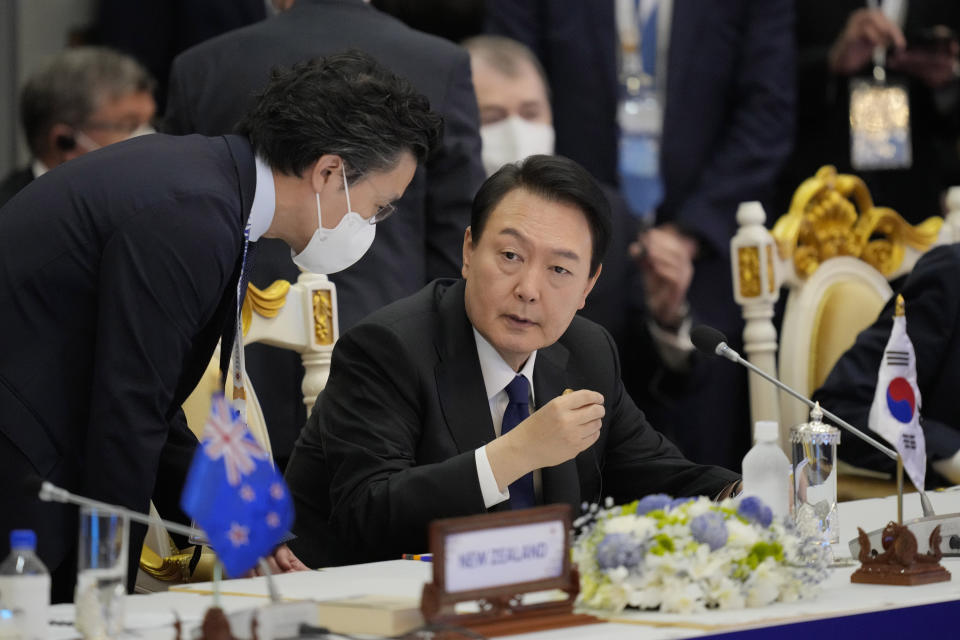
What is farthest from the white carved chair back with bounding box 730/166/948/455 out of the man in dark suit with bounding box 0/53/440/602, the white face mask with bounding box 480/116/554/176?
the man in dark suit with bounding box 0/53/440/602

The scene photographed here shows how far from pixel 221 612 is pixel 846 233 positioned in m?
2.58

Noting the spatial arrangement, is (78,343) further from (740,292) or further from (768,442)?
(740,292)

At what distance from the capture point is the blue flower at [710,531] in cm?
159

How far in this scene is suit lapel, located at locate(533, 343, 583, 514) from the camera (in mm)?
2387

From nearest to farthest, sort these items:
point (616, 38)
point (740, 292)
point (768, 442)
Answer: point (768, 442) → point (740, 292) → point (616, 38)

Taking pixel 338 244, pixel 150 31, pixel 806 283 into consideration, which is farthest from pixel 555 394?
pixel 150 31

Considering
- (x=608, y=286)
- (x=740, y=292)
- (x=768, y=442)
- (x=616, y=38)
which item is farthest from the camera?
(x=616, y=38)

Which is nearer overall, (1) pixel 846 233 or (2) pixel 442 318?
(2) pixel 442 318

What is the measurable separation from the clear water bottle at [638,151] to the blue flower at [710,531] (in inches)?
111

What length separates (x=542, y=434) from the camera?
84.7 inches

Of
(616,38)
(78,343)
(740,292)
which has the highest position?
(616,38)

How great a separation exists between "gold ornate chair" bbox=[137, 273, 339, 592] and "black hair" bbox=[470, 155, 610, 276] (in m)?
0.43

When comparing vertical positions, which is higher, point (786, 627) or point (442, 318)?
point (442, 318)

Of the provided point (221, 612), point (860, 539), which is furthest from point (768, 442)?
point (221, 612)
